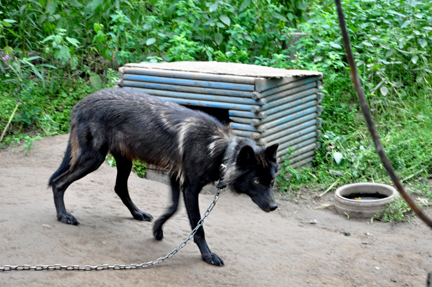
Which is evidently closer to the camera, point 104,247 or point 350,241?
point 104,247

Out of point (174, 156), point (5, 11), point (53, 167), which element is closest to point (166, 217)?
point (174, 156)

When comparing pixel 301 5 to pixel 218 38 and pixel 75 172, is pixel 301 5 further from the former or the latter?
pixel 75 172

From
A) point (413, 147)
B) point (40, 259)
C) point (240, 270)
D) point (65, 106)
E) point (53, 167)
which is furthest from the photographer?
point (65, 106)

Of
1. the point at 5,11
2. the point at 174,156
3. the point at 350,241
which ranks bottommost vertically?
the point at 350,241

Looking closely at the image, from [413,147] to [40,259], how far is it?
5.48m

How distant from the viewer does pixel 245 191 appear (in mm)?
4336

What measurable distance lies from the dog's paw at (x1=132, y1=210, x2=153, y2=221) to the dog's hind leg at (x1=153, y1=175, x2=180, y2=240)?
532 mm

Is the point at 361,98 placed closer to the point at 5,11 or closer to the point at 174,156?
the point at 174,156

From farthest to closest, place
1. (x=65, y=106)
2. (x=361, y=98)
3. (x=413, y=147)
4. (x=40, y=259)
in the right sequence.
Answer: (x=65, y=106)
(x=413, y=147)
(x=40, y=259)
(x=361, y=98)

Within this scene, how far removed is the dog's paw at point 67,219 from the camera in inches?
182

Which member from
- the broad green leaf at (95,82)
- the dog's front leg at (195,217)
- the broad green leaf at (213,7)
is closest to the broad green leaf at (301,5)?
the broad green leaf at (213,7)

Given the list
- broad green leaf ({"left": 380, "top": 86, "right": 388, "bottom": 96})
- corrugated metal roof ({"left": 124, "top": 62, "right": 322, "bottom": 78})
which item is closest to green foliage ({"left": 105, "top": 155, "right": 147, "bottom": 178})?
corrugated metal roof ({"left": 124, "top": 62, "right": 322, "bottom": 78})

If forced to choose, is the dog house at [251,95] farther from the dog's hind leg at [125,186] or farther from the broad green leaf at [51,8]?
the broad green leaf at [51,8]

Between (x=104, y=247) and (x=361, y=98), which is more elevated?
(x=361, y=98)
